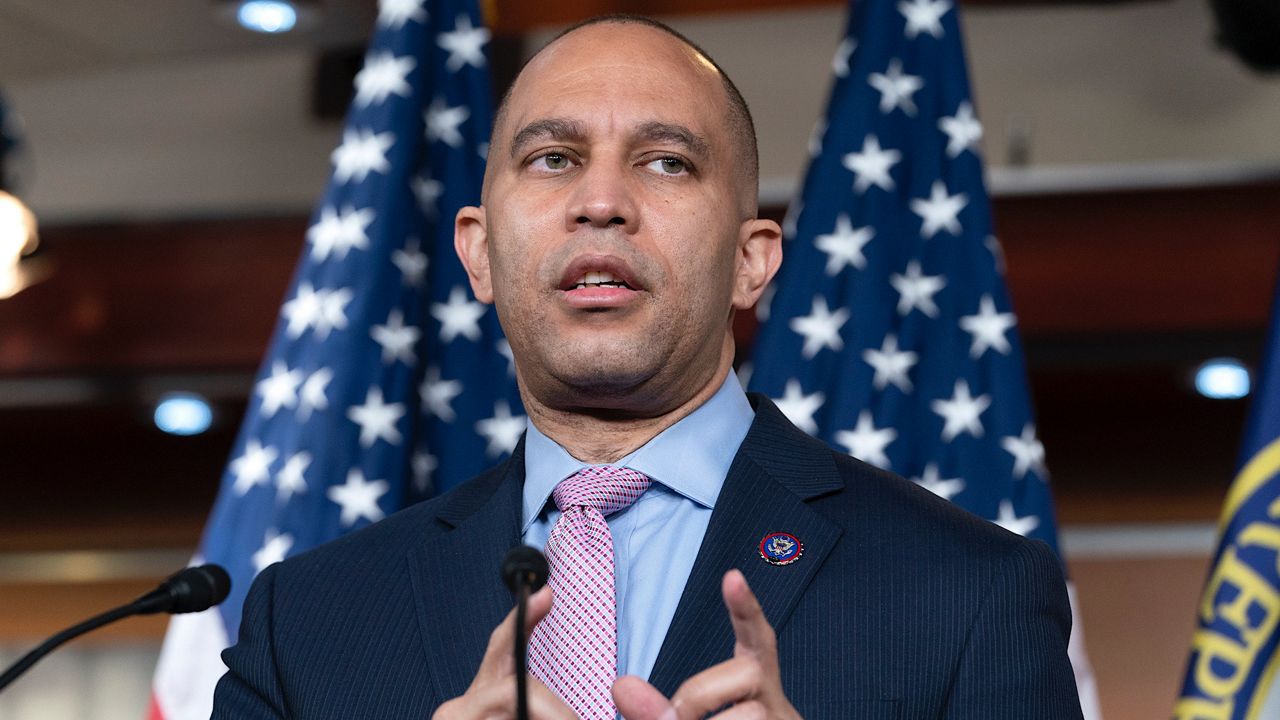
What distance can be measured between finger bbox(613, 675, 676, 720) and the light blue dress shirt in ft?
0.92

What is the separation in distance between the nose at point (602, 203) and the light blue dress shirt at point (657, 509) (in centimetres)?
25

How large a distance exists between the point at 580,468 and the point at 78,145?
417 centimetres

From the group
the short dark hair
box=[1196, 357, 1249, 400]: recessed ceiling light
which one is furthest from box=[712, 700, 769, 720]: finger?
box=[1196, 357, 1249, 400]: recessed ceiling light

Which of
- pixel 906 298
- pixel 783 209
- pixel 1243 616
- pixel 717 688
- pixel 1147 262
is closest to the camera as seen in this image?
pixel 717 688

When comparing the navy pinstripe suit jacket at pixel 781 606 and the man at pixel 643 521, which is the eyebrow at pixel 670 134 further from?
the navy pinstripe suit jacket at pixel 781 606

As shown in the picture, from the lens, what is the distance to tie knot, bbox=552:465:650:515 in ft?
4.96

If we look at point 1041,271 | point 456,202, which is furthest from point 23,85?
point 1041,271

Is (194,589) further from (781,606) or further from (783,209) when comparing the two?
(783,209)

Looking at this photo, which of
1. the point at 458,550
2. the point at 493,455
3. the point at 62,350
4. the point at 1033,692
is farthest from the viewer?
the point at 62,350

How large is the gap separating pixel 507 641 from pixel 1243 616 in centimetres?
153

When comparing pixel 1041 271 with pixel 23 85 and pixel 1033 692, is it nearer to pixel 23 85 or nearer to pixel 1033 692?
pixel 1033 692

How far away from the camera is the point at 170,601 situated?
1.38 m

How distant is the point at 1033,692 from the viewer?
51.8 inches

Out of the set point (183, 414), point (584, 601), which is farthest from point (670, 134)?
point (183, 414)
